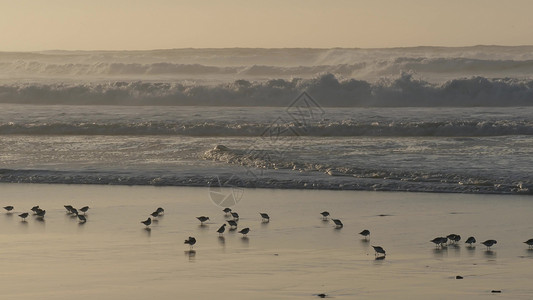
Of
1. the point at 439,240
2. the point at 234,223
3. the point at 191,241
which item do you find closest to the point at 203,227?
the point at 234,223

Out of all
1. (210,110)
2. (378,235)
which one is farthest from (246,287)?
(210,110)

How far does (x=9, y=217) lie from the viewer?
17.1 m

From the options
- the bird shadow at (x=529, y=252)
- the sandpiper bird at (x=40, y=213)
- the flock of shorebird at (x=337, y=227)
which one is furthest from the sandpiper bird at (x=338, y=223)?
the sandpiper bird at (x=40, y=213)

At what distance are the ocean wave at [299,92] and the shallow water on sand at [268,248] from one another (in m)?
28.0

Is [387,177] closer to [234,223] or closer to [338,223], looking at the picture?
[338,223]

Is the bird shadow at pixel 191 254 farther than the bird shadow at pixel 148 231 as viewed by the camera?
No

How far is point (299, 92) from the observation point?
164 feet

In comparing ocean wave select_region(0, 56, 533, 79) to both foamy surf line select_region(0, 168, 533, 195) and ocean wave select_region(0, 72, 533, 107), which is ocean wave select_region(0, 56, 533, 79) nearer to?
ocean wave select_region(0, 72, 533, 107)

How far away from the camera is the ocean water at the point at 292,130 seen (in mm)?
22156

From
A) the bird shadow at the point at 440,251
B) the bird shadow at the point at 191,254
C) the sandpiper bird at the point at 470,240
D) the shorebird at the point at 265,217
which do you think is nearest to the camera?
the bird shadow at the point at 191,254

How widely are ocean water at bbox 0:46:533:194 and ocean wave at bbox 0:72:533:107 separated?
0.25 feet

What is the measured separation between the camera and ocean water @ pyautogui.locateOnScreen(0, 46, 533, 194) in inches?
872

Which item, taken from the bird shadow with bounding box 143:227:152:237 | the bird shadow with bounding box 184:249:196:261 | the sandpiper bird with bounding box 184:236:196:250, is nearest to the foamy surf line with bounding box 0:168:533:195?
the bird shadow with bounding box 143:227:152:237

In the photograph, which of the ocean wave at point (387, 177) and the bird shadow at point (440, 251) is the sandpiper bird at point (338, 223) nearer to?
the bird shadow at point (440, 251)
